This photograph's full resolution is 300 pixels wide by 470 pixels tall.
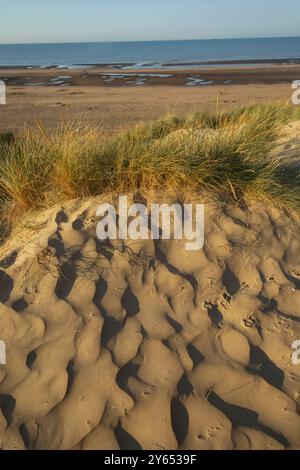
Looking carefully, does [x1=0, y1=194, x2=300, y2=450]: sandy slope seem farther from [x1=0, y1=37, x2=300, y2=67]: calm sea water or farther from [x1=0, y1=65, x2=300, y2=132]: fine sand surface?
[x1=0, y1=37, x2=300, y2=67]: calm sea water

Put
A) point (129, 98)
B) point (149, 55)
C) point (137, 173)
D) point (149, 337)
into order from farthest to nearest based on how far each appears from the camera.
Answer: point (149, 55) < point (129, 98) < point (137, 173) < point (149, 337)

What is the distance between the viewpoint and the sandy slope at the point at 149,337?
2334 millimetres

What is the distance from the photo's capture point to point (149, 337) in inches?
110

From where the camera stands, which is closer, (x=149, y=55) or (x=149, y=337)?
(x=149, y=337)

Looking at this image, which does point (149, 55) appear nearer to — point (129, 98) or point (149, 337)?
point (129, 98)

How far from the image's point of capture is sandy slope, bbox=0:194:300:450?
7.66ft

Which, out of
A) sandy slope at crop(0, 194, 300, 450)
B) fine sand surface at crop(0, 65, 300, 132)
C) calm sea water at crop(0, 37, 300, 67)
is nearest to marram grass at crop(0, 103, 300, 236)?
sandy slope at crop(0, 194, 300, 450)

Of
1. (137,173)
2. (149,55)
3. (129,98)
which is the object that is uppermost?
(149,55)

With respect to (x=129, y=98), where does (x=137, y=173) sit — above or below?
below

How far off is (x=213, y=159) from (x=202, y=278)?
4.32 ft

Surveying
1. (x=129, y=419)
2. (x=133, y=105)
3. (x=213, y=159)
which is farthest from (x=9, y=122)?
(x=129, y=419)

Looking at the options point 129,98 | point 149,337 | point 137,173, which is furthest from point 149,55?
point 149,337

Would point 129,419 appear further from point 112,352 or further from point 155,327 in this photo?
point 155,327

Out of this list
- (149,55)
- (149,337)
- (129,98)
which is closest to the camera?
(149,337)
